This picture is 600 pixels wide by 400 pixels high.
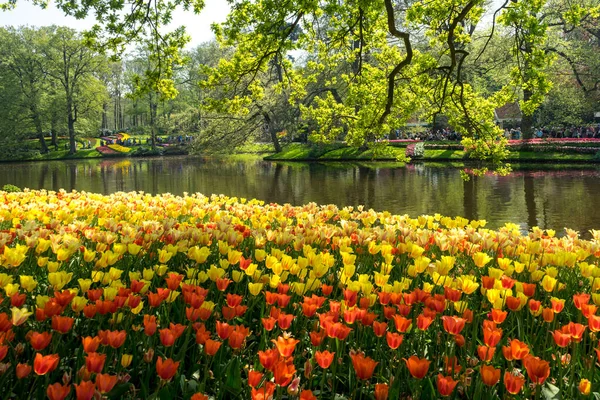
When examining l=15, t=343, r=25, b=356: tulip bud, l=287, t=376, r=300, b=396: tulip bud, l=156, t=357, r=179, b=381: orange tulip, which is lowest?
l=287, t=376, r=300, b=396: tulip bud

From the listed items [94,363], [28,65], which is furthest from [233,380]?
[28,65]

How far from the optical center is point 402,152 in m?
31.9

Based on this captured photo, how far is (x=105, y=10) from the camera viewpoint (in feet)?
Answer: 26.5

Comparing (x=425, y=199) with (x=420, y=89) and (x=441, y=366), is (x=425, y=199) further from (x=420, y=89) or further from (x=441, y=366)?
(x=441, y=366)

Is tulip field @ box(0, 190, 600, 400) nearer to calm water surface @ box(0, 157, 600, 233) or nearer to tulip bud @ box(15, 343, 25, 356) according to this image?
tulip bud @ box(15, 343, 25, 356)

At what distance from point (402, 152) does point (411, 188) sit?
42.4 ft

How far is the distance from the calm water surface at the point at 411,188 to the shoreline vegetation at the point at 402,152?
5.93 feet

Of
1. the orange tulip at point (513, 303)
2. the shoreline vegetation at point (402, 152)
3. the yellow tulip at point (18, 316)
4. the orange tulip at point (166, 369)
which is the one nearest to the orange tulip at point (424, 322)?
the orange tulip at point (513, 303)

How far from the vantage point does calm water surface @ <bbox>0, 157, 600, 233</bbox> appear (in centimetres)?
1409

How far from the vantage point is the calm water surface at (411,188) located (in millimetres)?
14094

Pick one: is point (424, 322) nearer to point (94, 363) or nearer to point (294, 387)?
point (294, 387)

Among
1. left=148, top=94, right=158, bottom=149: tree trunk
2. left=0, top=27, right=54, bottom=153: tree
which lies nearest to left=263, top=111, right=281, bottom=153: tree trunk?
left=148, top=94, right=158, bottom=149: tree trunk

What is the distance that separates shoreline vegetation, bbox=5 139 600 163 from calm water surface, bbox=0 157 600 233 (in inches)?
71.2

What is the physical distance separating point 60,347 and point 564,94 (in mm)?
36605
